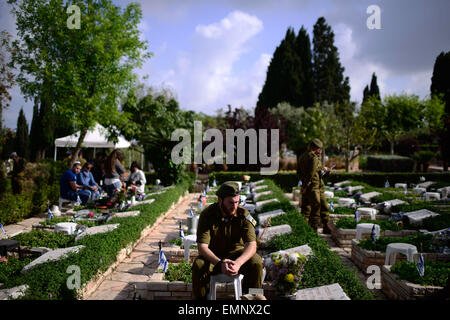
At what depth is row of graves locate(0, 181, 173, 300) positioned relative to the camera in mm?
4469

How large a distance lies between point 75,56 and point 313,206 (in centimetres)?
936

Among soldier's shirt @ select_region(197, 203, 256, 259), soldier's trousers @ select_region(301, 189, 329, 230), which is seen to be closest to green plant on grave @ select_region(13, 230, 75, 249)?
soldier's shirt @ select_region(197, 203, 256, 259)

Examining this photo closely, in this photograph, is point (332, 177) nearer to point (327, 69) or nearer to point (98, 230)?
point (98, 230)

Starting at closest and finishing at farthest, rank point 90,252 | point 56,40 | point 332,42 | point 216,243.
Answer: point 216,243 → point 90,252 → point 56,40 → point 332,42

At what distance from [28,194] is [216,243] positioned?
762cm

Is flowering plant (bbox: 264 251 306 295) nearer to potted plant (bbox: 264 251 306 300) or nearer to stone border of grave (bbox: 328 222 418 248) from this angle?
potted plant (bbox: 264 251 306 300)

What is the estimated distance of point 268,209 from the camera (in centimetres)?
801

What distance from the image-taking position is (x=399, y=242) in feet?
18.4

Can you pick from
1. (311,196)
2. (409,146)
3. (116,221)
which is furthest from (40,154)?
(409,146)

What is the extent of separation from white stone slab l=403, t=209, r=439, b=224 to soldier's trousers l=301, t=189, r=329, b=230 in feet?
5.92

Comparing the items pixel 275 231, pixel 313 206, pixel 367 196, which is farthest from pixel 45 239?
pixel 367 196

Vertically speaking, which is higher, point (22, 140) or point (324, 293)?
point (22, 140)

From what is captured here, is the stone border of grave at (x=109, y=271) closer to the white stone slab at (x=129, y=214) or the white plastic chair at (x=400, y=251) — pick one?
the white stone slab at (x=129, y=214)
